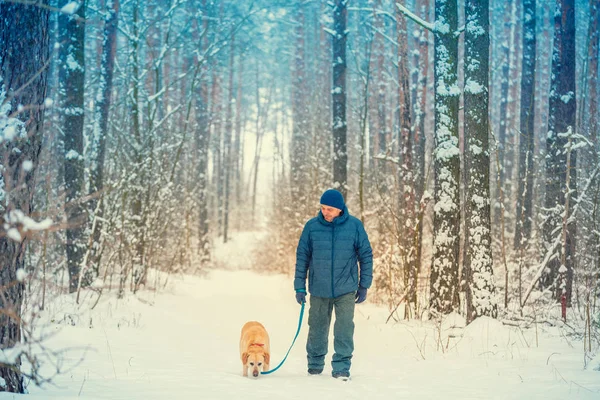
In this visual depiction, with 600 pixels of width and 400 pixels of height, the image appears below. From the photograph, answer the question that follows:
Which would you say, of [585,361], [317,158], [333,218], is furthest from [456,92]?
[317,158]

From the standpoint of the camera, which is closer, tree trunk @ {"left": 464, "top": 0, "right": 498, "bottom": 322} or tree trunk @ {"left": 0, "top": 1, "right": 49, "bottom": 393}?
tree trunk @ {"left": 0, "top": 1, "right": 49, "bottom": 393}

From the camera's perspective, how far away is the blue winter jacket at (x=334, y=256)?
17.8 feet

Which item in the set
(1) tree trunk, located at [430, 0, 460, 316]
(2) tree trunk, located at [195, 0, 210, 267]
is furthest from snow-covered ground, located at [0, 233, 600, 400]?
(2) tree trunk, located at [195, 0, 210, 267]

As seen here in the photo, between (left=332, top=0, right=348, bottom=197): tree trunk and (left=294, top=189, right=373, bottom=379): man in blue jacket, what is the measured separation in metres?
6.86

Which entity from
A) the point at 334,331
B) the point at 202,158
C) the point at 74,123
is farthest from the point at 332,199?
the point at 202,158

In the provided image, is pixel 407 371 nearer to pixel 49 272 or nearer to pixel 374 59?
pixel 49 272

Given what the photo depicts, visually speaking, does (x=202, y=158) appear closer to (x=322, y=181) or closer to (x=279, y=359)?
(x=322, y=181)

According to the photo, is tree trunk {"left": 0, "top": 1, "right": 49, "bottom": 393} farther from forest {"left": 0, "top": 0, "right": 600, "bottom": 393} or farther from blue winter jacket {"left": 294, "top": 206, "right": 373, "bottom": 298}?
blue winter jacket {"left": 294, "top": 206, "right": 373, "bottom": 298}

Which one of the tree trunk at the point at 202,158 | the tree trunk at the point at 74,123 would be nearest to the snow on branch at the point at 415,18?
the tree trunk at the point at 74,123

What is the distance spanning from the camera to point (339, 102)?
12.6 metres

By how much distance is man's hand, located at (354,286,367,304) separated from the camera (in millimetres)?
5445

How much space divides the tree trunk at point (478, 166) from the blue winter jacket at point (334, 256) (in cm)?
271

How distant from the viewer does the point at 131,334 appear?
23.8 ft

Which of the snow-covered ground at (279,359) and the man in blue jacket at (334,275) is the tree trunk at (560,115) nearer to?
the snow-covered ground at (279,359)
